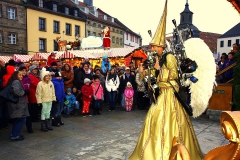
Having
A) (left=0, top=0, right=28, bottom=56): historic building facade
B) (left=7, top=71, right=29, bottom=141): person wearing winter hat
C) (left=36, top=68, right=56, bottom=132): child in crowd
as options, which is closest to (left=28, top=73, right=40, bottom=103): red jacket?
(left=36, top=68, right=56, bottom=132): child in crowd

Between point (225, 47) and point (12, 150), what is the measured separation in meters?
67.4

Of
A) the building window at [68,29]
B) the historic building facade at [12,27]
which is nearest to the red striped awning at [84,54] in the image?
the historic building facade at [12,27]

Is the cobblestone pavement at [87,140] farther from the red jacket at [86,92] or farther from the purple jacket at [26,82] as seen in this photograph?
the purple jacket at [26,82]

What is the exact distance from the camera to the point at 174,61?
4258mm

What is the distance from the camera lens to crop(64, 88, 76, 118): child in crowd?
29.5ft

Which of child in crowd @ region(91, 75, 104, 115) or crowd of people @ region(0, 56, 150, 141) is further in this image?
child in crowd @ region(91, 75, 104, 115)

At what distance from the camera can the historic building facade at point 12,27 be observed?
2936 cm

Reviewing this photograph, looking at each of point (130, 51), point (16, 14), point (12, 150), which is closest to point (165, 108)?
point (12, 150)

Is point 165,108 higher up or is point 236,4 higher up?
point 236,4

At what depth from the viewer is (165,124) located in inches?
163

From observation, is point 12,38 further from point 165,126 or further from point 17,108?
point 165,126

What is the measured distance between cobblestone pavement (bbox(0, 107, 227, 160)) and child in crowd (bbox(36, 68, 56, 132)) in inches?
12.9

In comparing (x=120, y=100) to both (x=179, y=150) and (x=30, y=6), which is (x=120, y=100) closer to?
(x=179, y=150)

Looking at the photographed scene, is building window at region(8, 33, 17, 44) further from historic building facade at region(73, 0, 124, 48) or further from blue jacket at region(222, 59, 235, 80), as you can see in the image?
blue jacket at region(222, 59, 235, 80)
